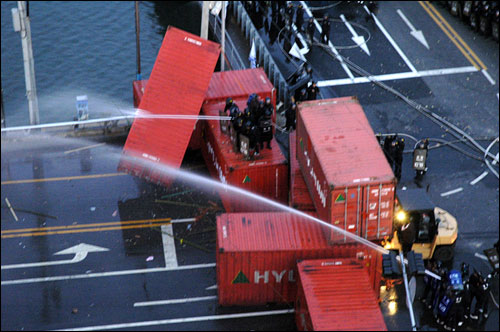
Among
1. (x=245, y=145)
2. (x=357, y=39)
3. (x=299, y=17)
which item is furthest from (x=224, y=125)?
(x=357, y=39)

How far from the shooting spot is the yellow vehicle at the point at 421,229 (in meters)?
32.4

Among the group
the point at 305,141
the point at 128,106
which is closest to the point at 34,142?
the point at 128,106

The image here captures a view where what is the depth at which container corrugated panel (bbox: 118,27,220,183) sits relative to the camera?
1481 inches

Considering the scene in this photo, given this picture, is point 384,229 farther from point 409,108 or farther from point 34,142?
point 34,142

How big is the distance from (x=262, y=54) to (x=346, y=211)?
19935 mm

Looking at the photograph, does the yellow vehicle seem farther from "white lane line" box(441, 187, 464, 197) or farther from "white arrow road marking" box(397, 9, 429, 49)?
"white arrow road marking" box(397, 9, 429, 49)

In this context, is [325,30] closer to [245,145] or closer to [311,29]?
[311,29]

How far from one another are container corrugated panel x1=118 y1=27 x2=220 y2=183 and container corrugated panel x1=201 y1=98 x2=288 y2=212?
2070 mm

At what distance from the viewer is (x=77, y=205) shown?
37188 mm

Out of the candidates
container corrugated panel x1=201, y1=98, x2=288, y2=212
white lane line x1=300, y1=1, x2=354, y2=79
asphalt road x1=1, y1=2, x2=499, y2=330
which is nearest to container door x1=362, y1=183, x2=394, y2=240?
asphalt road x1=1, y1=2, x2=499, y2=330

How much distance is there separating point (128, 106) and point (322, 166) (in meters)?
23.0

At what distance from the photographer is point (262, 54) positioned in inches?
1896

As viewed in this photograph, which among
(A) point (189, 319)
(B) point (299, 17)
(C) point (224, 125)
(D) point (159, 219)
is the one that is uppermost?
(B) point (299, 17)

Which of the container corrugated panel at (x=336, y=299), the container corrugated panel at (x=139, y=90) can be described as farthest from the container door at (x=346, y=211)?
the container corrugated panel at (x=139, y=90)
